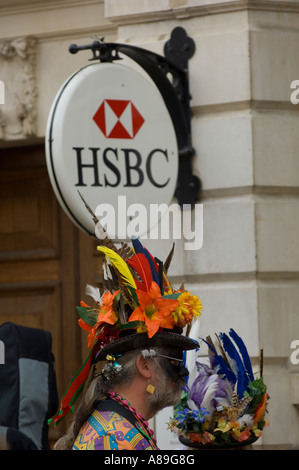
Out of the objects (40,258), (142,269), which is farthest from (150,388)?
(40,258)

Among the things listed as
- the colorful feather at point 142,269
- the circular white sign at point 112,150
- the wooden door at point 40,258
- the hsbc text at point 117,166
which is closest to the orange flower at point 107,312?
the colorful feather at point 142,269

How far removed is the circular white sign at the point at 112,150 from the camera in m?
5.58

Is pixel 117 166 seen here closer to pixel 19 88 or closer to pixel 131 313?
pixel 19 88

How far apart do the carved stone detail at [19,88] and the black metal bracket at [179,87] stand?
812 millimetres

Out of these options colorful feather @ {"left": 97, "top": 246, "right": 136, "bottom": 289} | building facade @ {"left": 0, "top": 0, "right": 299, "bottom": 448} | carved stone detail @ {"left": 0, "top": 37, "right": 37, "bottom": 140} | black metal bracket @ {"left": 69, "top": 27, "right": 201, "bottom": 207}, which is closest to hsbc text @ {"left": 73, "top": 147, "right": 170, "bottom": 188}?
black metal bracket @ {"left": 69, "top": 27, "right": 201, "bottom": 207}

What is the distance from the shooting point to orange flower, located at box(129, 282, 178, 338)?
13.4ft

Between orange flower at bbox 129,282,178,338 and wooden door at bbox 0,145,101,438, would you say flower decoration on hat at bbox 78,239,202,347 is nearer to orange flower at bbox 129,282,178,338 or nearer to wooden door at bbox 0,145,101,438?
orange flower at bbox 129,282,178,338

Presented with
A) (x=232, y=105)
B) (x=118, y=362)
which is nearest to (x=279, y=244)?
(x=232, y=105)

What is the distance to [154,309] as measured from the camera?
411cm

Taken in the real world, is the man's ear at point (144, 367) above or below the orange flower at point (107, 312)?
below

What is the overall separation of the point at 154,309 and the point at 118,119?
6.42 ft

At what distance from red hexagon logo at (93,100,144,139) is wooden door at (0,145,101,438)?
136 cm

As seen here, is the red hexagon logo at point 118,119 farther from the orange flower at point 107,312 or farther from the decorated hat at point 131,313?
the orange flower at point 107,312
